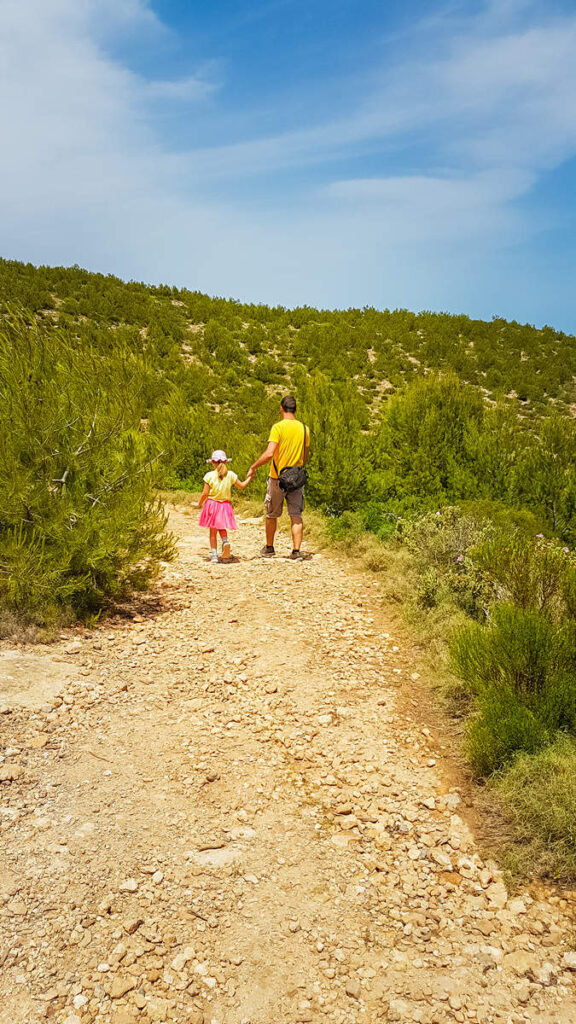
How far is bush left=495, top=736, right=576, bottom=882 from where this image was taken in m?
3.23

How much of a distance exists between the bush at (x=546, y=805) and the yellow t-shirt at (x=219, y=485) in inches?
212

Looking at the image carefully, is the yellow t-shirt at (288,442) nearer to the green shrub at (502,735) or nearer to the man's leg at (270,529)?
the man's leg at (270,529)

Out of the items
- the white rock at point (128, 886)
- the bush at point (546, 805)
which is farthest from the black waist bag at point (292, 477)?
the white rock at point (128, 886)

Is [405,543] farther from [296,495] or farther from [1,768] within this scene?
[1,768]

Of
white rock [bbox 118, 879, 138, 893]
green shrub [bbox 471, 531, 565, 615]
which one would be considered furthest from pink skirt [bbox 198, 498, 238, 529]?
white rock [bbox 118, 879, 138, 893]

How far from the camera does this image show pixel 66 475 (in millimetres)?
6172

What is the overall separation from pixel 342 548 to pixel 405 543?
106 centimetres

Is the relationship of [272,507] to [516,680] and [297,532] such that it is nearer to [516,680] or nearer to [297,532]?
[297,532]

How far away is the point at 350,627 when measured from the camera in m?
6.47

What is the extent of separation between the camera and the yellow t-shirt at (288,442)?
26.9ft

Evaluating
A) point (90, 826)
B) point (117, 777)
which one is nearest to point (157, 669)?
point (117, 777)

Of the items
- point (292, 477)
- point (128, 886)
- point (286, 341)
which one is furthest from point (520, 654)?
point (286, 341)

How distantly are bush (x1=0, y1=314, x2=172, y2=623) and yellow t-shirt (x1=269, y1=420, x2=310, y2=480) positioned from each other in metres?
1.86

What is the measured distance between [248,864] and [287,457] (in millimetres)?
5538
